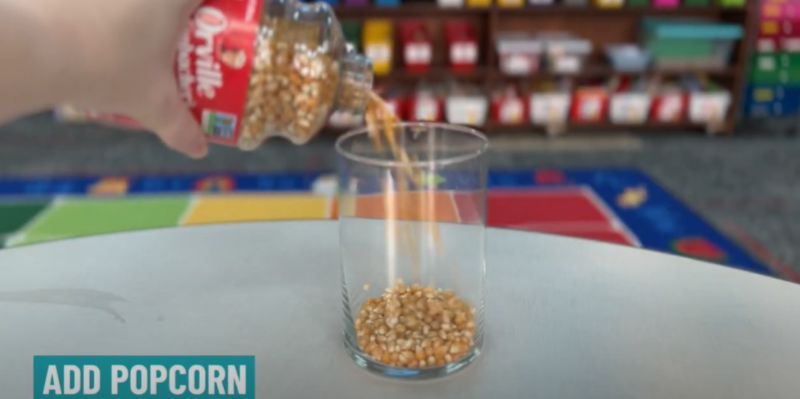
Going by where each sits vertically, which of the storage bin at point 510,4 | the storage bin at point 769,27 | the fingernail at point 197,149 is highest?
the storage bin at point 510,4

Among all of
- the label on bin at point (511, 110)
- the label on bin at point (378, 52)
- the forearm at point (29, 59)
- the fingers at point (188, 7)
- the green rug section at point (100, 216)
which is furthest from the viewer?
the label on bin at point (511, 110)

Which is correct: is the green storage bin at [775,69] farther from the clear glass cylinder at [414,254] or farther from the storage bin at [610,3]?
the clear glass cylinder at [414,254]

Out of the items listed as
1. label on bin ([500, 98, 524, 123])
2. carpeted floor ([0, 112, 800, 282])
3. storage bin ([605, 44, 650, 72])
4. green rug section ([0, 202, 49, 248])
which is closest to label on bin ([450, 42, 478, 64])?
label on bin ([500, 98, 524, 123])

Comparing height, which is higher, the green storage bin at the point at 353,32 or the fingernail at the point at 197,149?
the fingernail at the point at 197,149

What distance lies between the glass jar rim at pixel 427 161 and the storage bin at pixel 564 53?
8.25ft

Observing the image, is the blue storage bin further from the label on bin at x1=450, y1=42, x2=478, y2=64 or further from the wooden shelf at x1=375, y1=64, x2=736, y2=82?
the label on bin at x1=450, y1=42, x2=478, y2=64

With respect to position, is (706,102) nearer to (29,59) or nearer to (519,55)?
(519,55)

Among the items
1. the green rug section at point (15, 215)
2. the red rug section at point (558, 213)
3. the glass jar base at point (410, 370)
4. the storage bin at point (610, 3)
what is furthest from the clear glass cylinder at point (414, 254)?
the storage bin at point (610, 3)

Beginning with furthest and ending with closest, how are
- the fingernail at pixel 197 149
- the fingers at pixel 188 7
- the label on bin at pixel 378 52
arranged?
the label on bin at pixel 378 52
the fingernail at pixel 197 149
the fingers at pixel 188 7

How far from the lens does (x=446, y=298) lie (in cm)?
70

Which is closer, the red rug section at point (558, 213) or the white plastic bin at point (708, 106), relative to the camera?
the red rug section at point (558, 213)

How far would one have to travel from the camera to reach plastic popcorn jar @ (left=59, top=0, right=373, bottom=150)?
684 millimetres

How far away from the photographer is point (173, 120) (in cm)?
73

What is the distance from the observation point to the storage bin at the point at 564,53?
311 cm
